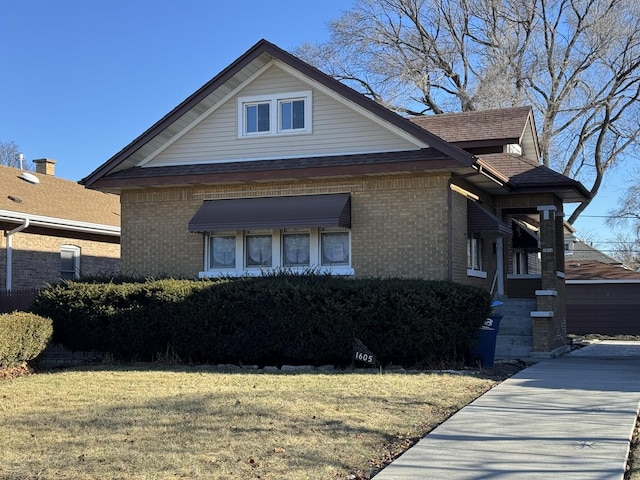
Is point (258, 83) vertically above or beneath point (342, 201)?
above

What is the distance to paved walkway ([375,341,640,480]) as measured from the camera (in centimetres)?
674

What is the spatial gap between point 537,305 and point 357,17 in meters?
23.3

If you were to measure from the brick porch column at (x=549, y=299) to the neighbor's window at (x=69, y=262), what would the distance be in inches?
524

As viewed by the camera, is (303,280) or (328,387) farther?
(303,280)

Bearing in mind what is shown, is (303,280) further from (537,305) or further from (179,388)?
(537,305)

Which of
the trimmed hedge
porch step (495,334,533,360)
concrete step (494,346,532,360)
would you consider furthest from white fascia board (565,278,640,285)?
the trimmed hedge

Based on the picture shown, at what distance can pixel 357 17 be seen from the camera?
3725 centimetres

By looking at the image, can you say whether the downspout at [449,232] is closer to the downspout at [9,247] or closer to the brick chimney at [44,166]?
the downspout at [9,247]

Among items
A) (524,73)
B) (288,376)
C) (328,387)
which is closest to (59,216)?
(288,376)

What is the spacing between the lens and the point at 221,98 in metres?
18.0

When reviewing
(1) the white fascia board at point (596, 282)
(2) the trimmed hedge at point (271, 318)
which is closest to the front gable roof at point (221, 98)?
(2) the trimmed hedge at point (271, 318)

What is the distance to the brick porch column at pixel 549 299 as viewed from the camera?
666 inches

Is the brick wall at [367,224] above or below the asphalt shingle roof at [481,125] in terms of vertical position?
below

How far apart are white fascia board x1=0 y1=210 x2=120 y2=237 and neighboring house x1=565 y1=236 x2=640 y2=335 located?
1574 centimetres
